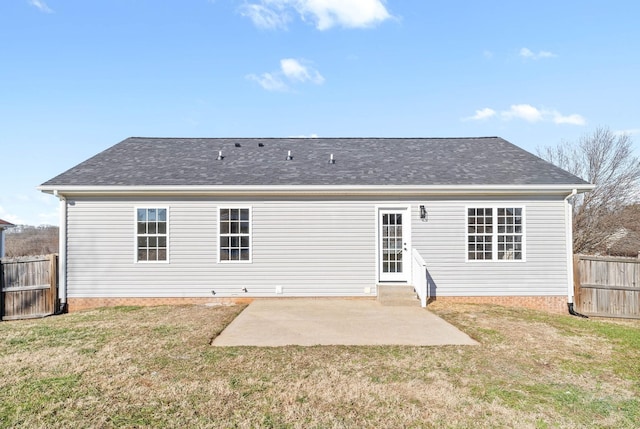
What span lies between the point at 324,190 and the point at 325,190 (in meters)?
0.03

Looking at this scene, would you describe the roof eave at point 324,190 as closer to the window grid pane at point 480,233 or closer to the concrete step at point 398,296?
the window grid pane at point 480,233

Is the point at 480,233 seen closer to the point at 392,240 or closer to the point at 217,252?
the point at 392,240

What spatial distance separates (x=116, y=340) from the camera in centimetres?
571

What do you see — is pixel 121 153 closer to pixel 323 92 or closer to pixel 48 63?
pixel 48 63

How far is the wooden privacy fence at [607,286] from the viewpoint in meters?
8.39

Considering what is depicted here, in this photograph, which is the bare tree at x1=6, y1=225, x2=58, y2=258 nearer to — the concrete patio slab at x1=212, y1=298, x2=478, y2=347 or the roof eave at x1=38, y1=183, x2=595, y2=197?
the roof eave at x1=38, y1=183, x2=595, y2=197

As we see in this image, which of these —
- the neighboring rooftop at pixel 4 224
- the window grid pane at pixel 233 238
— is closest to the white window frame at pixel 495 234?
the window grid pane at pixel 233 238

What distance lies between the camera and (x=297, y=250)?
9016 mm

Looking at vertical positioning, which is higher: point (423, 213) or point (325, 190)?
point (325, 190)

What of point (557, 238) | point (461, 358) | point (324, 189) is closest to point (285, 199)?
point (324, 189)

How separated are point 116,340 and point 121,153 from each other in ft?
23.2

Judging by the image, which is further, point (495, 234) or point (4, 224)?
point (4, 224)

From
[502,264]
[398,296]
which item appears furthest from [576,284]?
[398,296]

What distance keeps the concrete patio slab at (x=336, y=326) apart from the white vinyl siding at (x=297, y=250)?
0.91 meters
